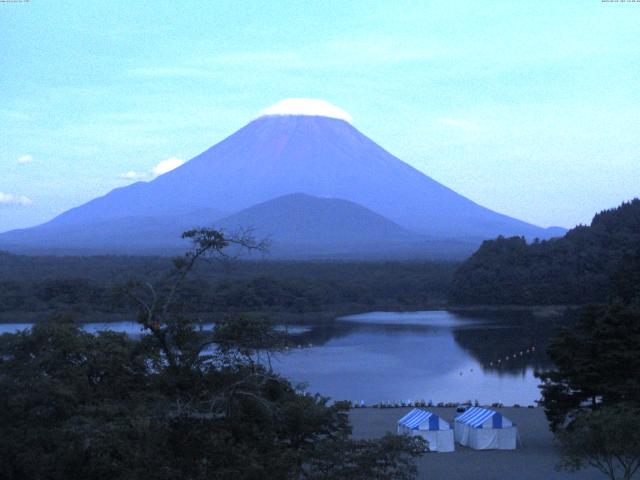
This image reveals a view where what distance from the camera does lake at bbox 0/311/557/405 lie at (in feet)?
62.3

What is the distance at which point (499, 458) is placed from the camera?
1191 cm

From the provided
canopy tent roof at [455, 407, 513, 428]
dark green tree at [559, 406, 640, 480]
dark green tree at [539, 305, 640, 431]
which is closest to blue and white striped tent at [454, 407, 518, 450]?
canopy tent roof at [455, 407, 513, 428]

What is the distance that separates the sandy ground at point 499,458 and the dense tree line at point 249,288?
1600cm

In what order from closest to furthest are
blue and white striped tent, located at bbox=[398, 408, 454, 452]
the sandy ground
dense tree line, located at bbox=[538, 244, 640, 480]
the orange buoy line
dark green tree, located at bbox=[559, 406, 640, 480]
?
dark green tree, located at bbox=[559, 406, 640, 480] < the sandy ground < dense tree line, located at bbox=[538, 244, 640, 480] < blue and white striped tent, located at bbox=[398, 408, 454, 452] < the orange buoy line

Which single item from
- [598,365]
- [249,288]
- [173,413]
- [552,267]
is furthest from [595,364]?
[552,267]

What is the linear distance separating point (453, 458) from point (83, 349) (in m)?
5.57

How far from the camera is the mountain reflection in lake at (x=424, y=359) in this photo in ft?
62.4

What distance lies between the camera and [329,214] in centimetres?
9744

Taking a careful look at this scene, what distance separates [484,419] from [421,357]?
12.1 m

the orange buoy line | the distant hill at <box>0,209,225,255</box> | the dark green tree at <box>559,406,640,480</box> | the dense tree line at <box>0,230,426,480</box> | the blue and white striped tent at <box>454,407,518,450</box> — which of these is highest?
the distant hill at <box>0,209,225,255</box>

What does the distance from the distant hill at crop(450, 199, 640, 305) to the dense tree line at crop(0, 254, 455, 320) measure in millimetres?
2319

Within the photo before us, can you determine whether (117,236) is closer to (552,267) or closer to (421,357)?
(552,267)

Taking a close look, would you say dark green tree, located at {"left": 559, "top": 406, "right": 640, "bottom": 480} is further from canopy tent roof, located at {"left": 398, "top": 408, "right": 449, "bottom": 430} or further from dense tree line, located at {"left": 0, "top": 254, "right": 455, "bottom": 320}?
dense tree line, located at {"left": 0, "top": 254, "right": 455, "bottom": 320}

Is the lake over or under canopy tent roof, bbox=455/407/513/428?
under
